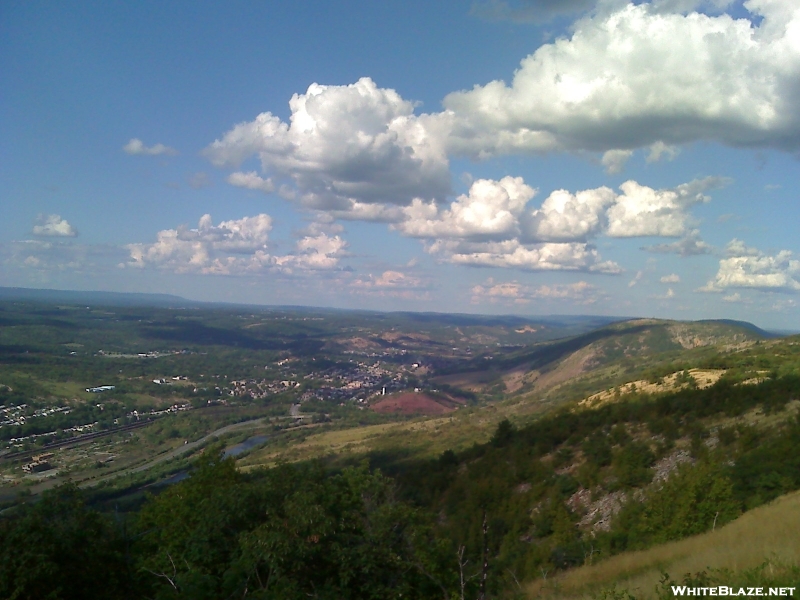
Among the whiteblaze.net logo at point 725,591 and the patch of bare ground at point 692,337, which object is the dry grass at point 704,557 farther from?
the patch of bare ground at point 692,337

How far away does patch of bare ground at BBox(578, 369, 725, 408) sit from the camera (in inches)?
2044

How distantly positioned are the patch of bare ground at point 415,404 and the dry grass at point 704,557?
13419 cm

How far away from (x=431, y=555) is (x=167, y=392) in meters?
164

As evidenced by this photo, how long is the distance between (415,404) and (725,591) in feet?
503

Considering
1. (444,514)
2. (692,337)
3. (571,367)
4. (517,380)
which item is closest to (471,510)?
(444,514)

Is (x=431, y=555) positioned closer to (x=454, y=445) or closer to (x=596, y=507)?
(x=596, y=507)

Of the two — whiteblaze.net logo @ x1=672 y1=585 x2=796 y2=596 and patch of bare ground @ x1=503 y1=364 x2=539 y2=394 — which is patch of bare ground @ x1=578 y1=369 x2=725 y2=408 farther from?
patch of bare ground @ x1=503 y1=364 x2=539 y2=394

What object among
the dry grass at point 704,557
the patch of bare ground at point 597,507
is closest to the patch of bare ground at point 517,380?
the patch of bare ground at point 597,507

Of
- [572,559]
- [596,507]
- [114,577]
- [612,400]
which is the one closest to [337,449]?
[612,400]

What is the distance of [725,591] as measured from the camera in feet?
27.1

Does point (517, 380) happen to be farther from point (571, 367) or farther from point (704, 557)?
point (704, 557)

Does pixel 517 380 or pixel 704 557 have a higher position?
pixel 704 557

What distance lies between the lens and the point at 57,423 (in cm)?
10706

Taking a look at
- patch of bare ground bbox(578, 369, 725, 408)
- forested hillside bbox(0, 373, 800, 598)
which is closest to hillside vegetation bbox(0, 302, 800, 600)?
forested hillside bbox(0, 373, 800, 598)
